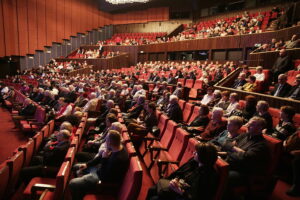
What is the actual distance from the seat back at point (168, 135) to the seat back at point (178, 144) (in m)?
0.07

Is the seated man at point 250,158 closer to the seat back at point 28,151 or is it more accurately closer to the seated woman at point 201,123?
the seated woman at point 201,123

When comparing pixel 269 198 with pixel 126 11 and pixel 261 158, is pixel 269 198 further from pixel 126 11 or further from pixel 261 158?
pixel 126 11

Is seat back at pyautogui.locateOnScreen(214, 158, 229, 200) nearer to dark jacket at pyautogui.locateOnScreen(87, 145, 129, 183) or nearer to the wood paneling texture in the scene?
dark jacket at pyautogui.locateOnScreen(87, 145, 129, 183)

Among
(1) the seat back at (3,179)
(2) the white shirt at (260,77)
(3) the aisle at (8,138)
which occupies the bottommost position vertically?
(3) the aisle at (8,138)

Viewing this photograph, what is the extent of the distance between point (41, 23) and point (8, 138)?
7.73m

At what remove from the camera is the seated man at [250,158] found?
127cm

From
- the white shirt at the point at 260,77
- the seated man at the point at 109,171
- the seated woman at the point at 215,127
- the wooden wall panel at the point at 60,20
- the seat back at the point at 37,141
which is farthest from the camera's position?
the wooden wall panel at the point at 60,20

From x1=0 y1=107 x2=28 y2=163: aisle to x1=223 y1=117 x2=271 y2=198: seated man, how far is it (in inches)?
86.7

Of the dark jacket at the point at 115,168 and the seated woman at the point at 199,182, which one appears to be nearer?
the seated woman at the point at 199,182

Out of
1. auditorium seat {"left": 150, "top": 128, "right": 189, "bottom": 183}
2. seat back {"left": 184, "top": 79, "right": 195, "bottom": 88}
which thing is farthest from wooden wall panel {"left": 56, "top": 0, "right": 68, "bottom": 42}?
auditorium seat {"left": 150, "top": 128, "right": 189, "bottom": 183}

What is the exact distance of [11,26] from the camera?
8156 millimetres

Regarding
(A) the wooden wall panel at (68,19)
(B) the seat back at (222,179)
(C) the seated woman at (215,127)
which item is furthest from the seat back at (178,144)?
(A) the wooden wall panel at (68,19)

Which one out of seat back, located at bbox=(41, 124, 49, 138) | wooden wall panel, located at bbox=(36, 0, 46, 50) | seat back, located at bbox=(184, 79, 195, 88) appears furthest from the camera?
wooden wall panel, located at bbox=(36, 0, 46, 50)

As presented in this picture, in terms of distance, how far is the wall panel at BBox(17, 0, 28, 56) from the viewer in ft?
27.5
